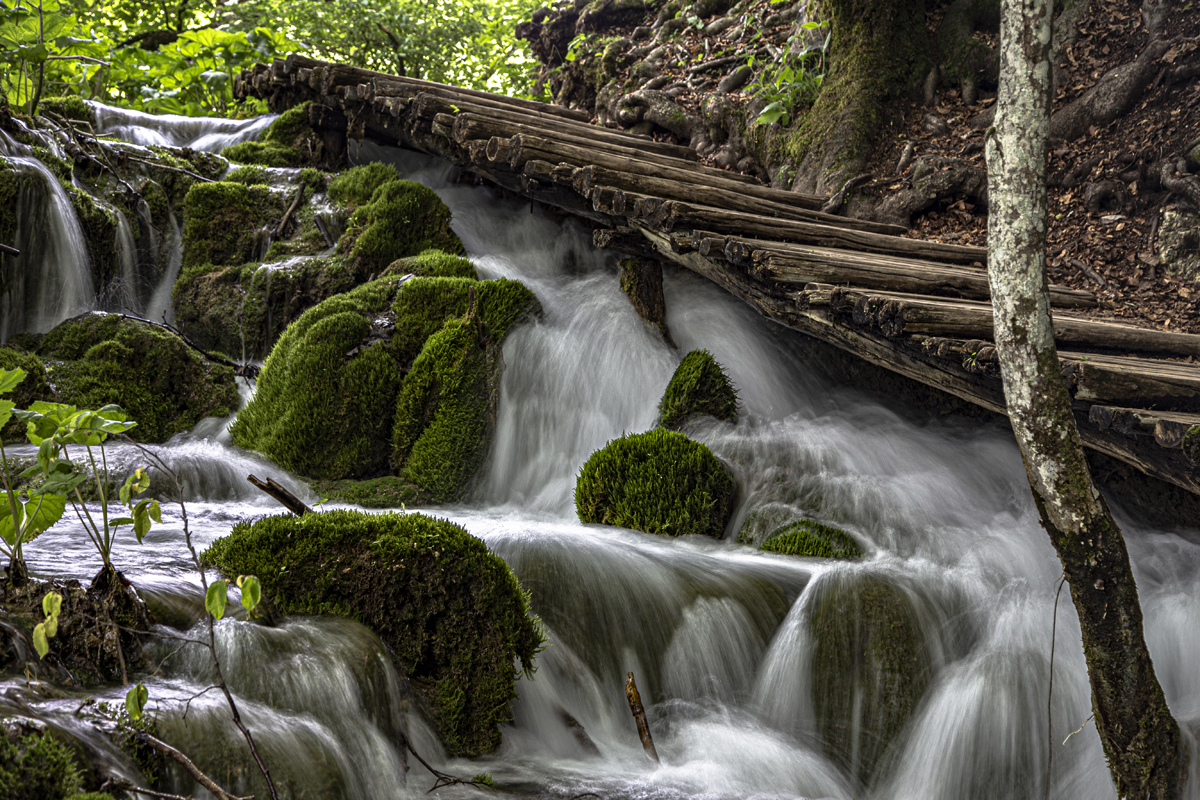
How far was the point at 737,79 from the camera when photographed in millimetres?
10680

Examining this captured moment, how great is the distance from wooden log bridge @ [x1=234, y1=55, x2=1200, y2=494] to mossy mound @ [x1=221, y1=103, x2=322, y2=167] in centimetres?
47

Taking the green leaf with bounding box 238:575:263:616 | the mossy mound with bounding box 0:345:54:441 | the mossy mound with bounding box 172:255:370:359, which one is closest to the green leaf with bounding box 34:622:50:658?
the green leaf with bounding box 238:575:263:616

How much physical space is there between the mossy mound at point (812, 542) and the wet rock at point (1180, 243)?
3.78 meters

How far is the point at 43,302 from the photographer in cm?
716

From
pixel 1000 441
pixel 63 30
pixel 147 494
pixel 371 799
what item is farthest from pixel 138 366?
pixel 1000 441

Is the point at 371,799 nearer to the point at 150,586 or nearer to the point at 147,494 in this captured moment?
the point at 150,586

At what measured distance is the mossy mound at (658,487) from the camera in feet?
18.2

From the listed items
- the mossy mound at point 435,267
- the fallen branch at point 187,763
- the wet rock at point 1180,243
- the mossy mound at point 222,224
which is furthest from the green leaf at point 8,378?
the wet rock at point 1180,243

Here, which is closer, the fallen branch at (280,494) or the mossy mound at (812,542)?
the fallen branch at (280,494)

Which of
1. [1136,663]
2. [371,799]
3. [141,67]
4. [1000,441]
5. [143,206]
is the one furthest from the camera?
[141,67]

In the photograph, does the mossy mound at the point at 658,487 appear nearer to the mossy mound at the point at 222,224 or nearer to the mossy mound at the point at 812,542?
the mossy mound at the point at 812,542

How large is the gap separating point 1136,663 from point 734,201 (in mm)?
4862

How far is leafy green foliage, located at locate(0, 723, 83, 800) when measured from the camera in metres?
2.00

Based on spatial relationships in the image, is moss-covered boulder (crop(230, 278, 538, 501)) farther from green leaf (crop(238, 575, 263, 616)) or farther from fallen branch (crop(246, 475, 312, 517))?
green leaf (crop(238, 575, 263, 616))
